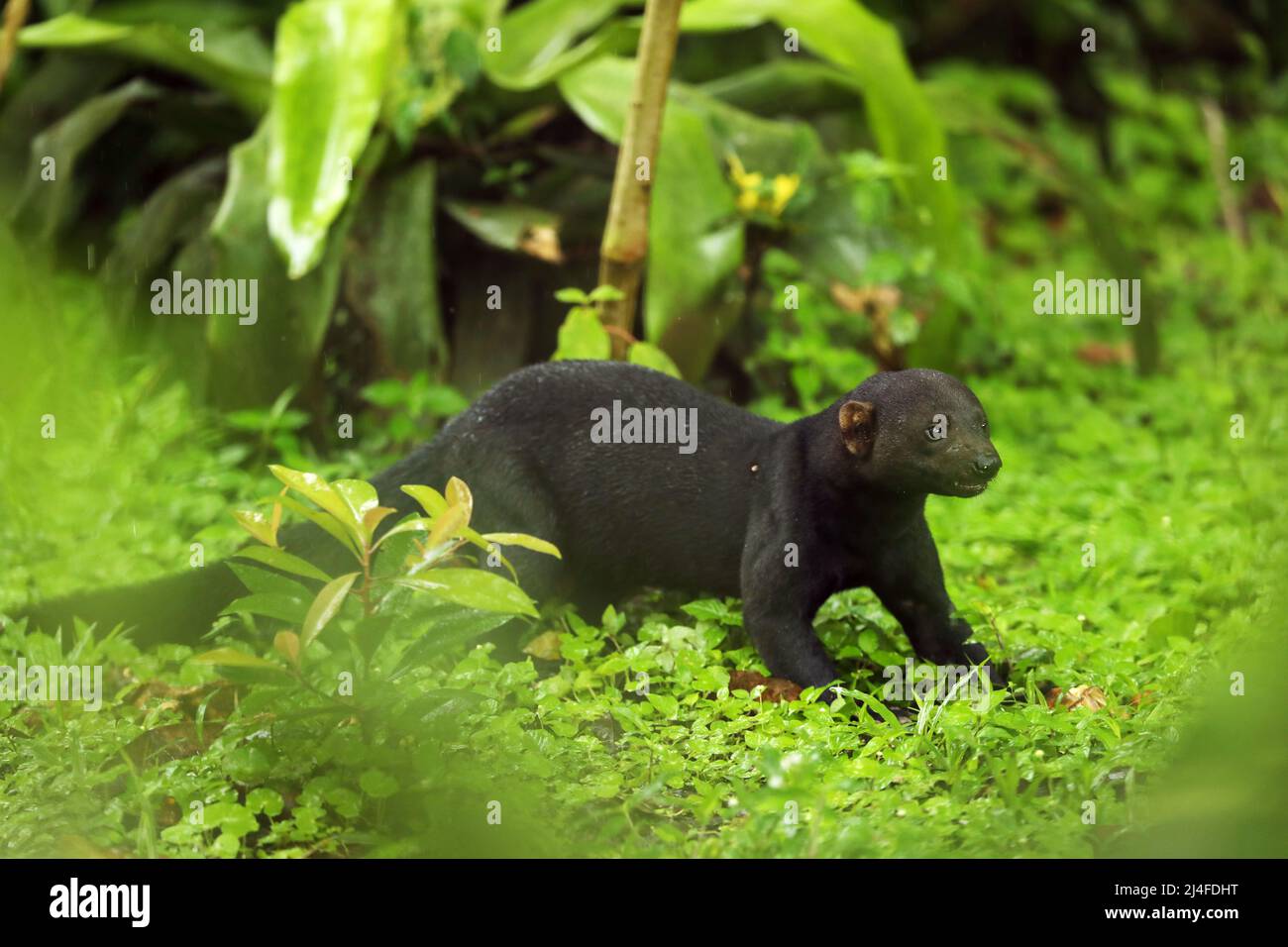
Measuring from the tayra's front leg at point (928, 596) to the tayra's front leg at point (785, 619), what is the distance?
0.73 ft

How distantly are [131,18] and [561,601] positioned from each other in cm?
446

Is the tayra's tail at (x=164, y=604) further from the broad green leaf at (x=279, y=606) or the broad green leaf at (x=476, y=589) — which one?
the broad green leaf at (x=476, y=589)

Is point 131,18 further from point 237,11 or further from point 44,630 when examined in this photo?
point 44,630

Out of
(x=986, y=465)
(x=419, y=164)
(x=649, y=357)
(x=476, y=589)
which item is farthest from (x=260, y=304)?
(x=986, y=465)

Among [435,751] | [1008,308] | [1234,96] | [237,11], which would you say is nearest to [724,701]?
[435,751]

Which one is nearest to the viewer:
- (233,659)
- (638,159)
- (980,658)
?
(233,659)

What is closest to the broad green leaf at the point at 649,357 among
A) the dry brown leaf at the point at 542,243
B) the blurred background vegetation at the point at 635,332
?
the blurred background vegetation at the point at 635,332

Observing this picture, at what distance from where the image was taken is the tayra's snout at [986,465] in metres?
3.39

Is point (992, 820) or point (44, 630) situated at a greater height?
point (44, 630)

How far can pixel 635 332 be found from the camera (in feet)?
18.3

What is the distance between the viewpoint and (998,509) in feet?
16.3

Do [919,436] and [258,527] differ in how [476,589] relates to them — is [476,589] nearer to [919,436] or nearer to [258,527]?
[258,527]

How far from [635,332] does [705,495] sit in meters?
1.79

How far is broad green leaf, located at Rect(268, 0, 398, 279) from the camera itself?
462cm
